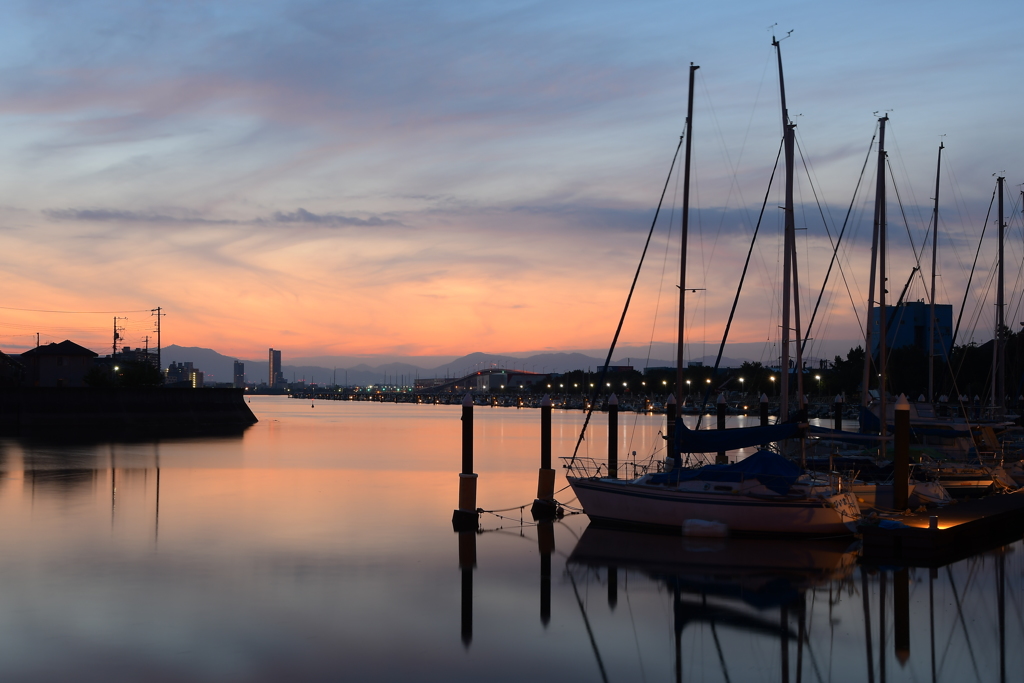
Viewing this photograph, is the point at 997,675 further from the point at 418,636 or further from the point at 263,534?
the point at 263,534

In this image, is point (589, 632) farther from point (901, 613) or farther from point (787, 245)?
point (787, 245)

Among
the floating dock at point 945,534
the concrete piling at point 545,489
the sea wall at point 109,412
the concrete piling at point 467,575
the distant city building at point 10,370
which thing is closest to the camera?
the concrete piling at point 467,575

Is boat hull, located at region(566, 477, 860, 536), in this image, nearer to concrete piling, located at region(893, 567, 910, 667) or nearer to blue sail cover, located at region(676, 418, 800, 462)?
blue sail cover, located at region(676, 418, 800, 462)

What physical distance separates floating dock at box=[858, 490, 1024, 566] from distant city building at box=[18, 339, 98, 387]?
74.1m

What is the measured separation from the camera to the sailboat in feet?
65.9

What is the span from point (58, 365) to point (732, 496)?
245 ft

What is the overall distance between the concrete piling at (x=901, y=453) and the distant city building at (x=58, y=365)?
242 ft

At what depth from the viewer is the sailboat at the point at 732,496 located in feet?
65.9

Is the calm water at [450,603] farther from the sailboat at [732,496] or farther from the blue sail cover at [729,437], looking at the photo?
the blue sail cover at [729,437]

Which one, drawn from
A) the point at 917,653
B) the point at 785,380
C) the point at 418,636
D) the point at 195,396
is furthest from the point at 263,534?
the point at 195,396

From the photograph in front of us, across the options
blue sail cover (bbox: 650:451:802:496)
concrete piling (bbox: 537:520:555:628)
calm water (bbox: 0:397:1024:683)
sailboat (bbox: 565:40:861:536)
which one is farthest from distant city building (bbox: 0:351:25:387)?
blue sail cover (bbox: 650:451:802:496)

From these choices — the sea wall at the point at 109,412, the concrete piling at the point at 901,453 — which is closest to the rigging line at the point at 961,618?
the concrete piling at the point at 901,453

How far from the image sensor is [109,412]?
62.8 meters

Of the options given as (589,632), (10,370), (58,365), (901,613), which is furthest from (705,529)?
(10,370)
